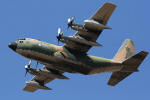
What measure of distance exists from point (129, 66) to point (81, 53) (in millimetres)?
5482

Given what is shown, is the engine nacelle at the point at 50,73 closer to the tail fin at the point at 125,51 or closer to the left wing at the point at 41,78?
the left wing at the point at 41,78

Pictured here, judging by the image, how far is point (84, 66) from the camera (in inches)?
1524

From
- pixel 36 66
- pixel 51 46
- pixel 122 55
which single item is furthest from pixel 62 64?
pixel 122 55

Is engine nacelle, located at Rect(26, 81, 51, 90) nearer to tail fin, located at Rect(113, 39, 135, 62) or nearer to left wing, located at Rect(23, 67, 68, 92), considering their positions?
left wing, located at Rect(23, 67, 68, 92)

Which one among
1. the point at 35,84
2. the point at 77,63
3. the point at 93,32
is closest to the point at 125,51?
the point at 93,32

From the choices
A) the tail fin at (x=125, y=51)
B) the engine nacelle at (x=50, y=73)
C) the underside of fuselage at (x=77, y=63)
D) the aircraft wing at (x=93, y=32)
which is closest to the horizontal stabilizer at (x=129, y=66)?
the underside of fuselage at (x=77, y=63)

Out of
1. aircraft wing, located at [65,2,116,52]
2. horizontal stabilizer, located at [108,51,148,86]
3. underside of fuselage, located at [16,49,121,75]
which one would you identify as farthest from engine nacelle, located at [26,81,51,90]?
horizontal stabilizer, located at [108,51,148,86]

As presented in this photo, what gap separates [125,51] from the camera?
138 ft

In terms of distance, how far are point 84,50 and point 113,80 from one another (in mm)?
5385

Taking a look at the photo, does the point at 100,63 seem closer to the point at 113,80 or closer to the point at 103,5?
the point at 113,80

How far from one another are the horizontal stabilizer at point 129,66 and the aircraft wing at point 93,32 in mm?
4485

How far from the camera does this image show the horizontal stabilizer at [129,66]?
38.8 m

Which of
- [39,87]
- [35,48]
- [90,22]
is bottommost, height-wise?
[39,87]

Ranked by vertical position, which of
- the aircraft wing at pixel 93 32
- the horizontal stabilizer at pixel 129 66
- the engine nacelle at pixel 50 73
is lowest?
the engine nacelle at pixel 50 73
